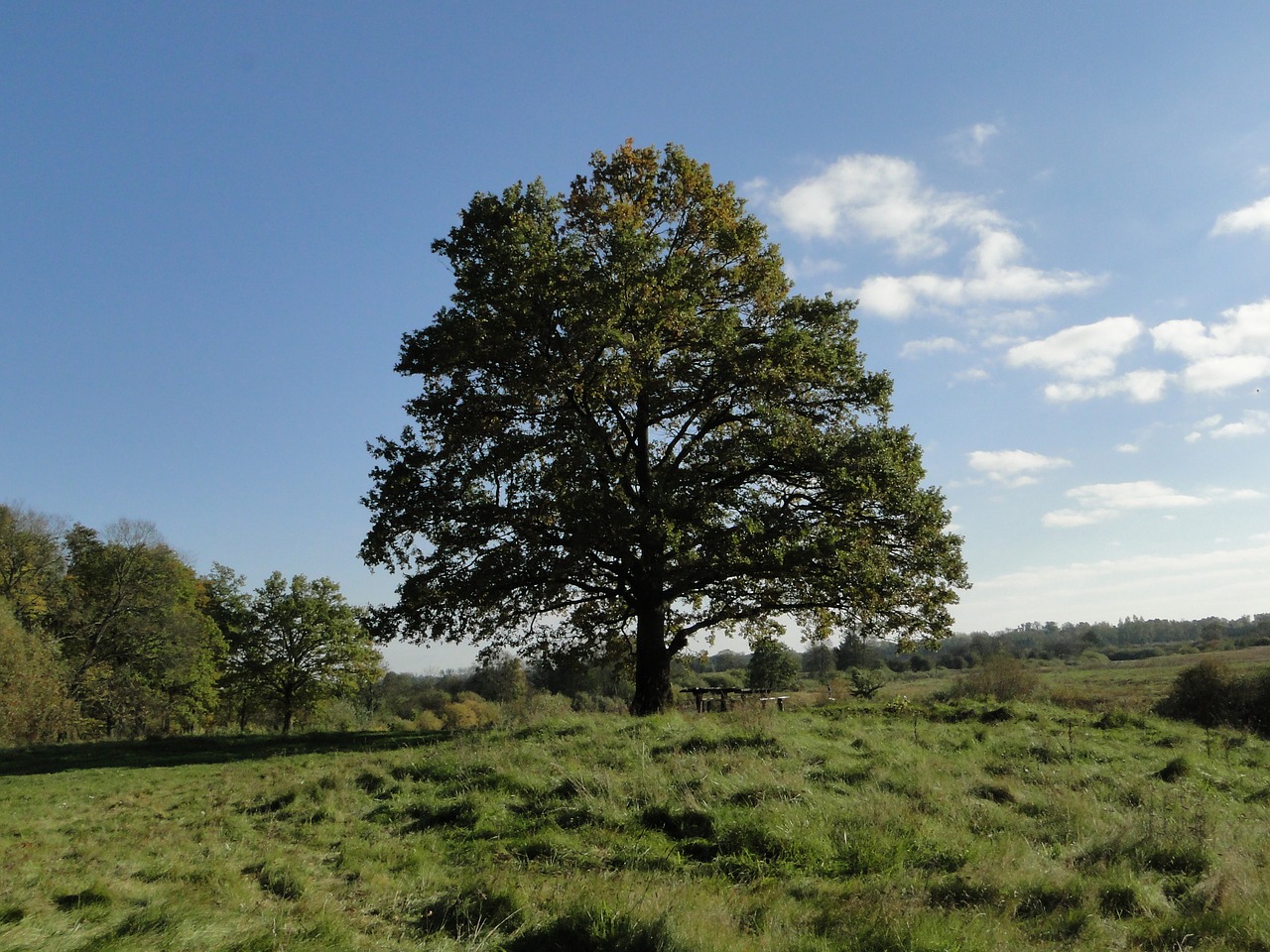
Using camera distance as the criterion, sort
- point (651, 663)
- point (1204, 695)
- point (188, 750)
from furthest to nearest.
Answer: point (1204, 695) → point (188, 750) → point (651, 663)

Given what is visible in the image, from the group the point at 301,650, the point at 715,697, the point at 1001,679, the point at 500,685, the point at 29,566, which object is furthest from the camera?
the point at 500,685

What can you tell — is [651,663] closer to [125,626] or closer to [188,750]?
[188,750]

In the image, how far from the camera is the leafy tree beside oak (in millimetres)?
18484

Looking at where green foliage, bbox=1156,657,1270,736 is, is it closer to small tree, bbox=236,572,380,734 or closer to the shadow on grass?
the shadow on grass

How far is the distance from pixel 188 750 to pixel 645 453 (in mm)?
16198

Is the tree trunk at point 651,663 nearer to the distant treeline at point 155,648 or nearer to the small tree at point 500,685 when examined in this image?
the distant treeline at point 155,648

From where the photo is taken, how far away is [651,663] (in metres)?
20.7

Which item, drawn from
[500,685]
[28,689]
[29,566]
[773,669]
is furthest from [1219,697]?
[500,685]

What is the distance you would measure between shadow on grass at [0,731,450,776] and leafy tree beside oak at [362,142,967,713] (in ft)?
10.8

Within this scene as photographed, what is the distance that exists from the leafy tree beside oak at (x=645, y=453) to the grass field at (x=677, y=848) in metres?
5.16

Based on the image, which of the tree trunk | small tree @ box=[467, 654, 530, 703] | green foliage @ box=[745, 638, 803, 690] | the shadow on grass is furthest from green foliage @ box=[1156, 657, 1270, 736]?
small tree @ box=[467, 654, 530, 703]

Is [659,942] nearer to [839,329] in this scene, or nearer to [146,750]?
[839,329]

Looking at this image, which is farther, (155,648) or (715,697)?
(155,648)

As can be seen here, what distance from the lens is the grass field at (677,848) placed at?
18.3ft
